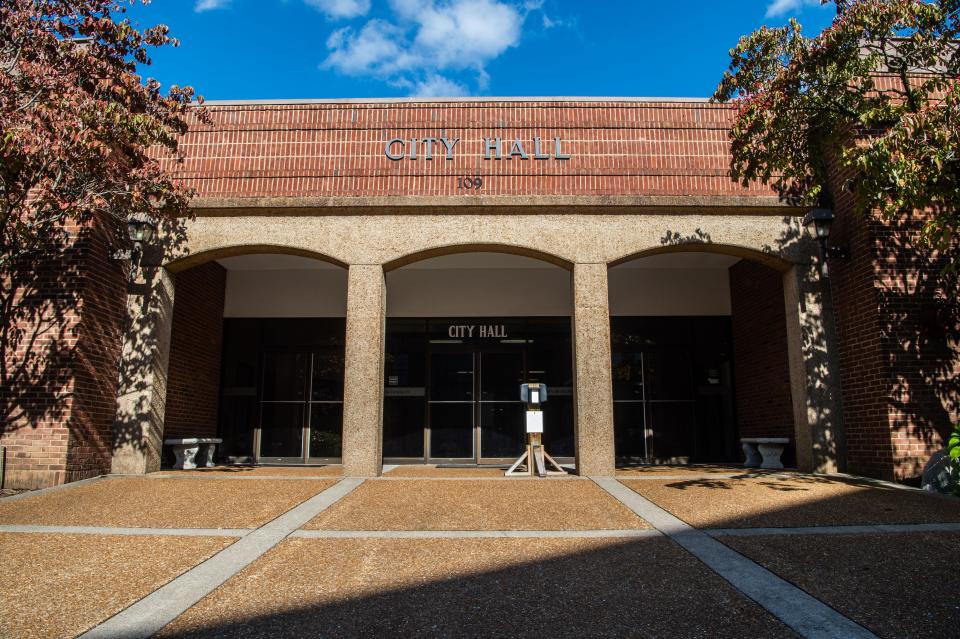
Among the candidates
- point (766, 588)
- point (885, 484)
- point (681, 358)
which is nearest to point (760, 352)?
point (681, 358)

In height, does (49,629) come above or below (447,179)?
below

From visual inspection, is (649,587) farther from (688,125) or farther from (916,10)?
(688,125)

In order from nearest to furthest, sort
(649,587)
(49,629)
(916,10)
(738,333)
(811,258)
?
1. (49,629)
2. (649,587)
3. (916,10)
4. (811,258)
5. (738,333)

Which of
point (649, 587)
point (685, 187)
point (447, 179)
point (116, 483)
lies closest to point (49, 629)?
point (649, 587)

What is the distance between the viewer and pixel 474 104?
1024 centimetres

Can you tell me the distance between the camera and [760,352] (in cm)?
1151

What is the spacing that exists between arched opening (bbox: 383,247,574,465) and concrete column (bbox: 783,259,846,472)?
4.45 meters

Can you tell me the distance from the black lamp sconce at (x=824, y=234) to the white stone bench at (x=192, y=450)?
34.2 ft

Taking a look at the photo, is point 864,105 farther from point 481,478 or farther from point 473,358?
point 473,358

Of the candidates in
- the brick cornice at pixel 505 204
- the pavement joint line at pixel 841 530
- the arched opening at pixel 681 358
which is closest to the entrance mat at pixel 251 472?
the brick cornice at pixel 505 204

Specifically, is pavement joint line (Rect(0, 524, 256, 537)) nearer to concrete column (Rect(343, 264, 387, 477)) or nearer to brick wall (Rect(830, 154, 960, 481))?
concrete column (Rect(343, 264, 387, 477))

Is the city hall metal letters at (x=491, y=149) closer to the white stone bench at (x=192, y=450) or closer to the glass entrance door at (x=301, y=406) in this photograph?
the glass entrance door at (x=301, y=406)

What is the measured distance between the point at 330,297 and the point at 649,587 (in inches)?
404

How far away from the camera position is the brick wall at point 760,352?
10.7m
